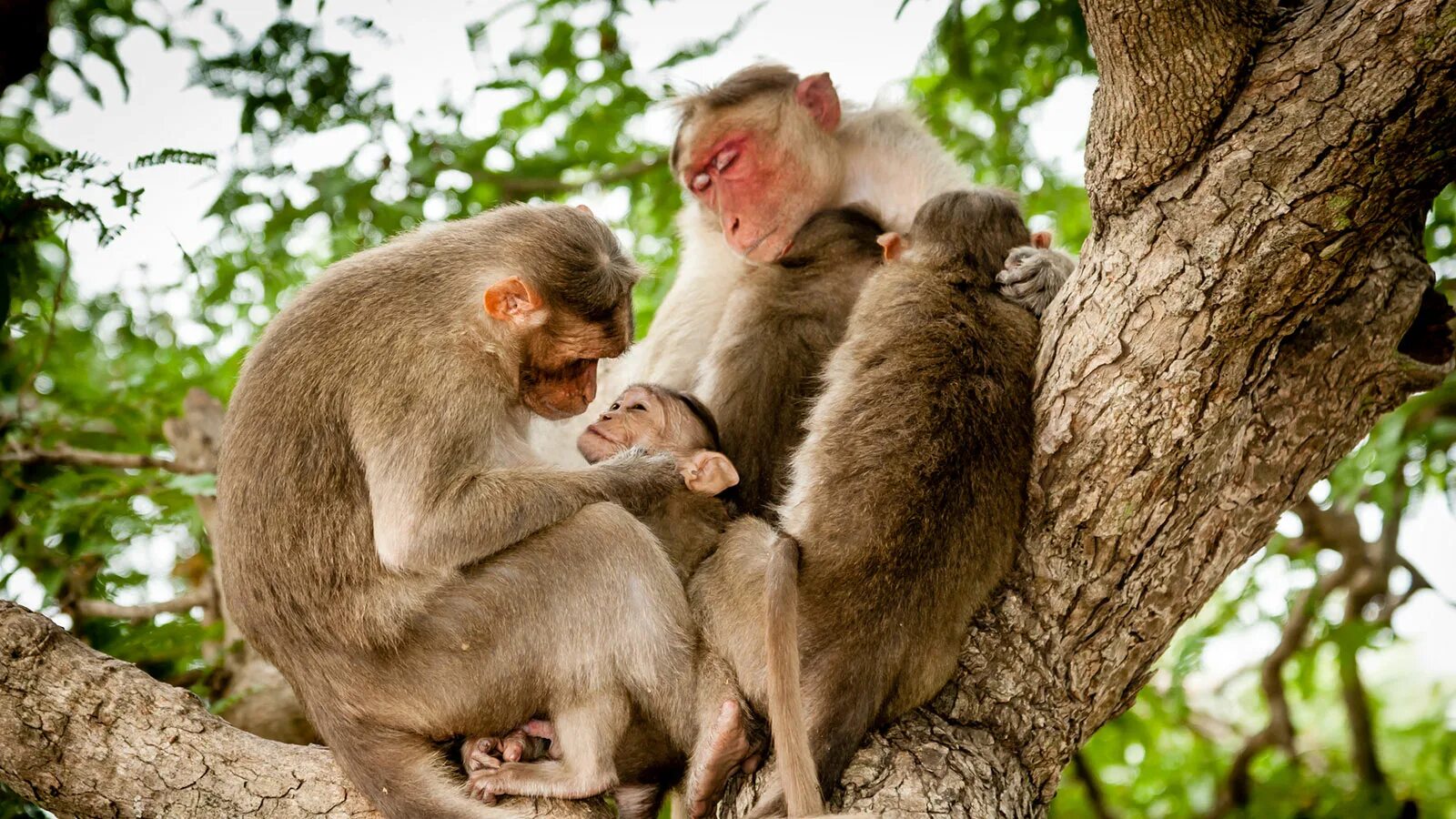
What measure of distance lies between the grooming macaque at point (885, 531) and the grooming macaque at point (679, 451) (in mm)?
195

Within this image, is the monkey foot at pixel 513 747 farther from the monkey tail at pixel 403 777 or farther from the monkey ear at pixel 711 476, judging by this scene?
the monkey ear at pixel 711 476

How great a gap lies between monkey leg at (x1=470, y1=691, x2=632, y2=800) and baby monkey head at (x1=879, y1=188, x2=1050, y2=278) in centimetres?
171

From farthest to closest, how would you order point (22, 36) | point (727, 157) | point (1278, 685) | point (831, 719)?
point (1278, 685), point (727, 157), point (22, 36), point (831, 719)

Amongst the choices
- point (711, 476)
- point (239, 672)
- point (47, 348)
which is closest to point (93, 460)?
point (47, 348)

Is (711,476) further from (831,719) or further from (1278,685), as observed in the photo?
(1278,685)

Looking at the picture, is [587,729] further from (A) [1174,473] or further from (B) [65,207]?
(B) [65,207]

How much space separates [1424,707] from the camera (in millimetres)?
8289

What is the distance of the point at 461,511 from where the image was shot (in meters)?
3.36

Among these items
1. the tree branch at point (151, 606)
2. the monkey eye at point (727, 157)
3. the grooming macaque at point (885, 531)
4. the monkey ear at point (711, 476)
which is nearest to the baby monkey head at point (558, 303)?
the monkey ear at point (711, 476)

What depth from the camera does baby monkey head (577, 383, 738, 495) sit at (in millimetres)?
4012

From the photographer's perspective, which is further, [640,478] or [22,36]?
[22,36]

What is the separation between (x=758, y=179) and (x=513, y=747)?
2673 millimetres

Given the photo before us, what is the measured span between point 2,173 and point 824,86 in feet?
10.7

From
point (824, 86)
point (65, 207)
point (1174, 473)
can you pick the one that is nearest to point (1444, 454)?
point (1174, 473)
